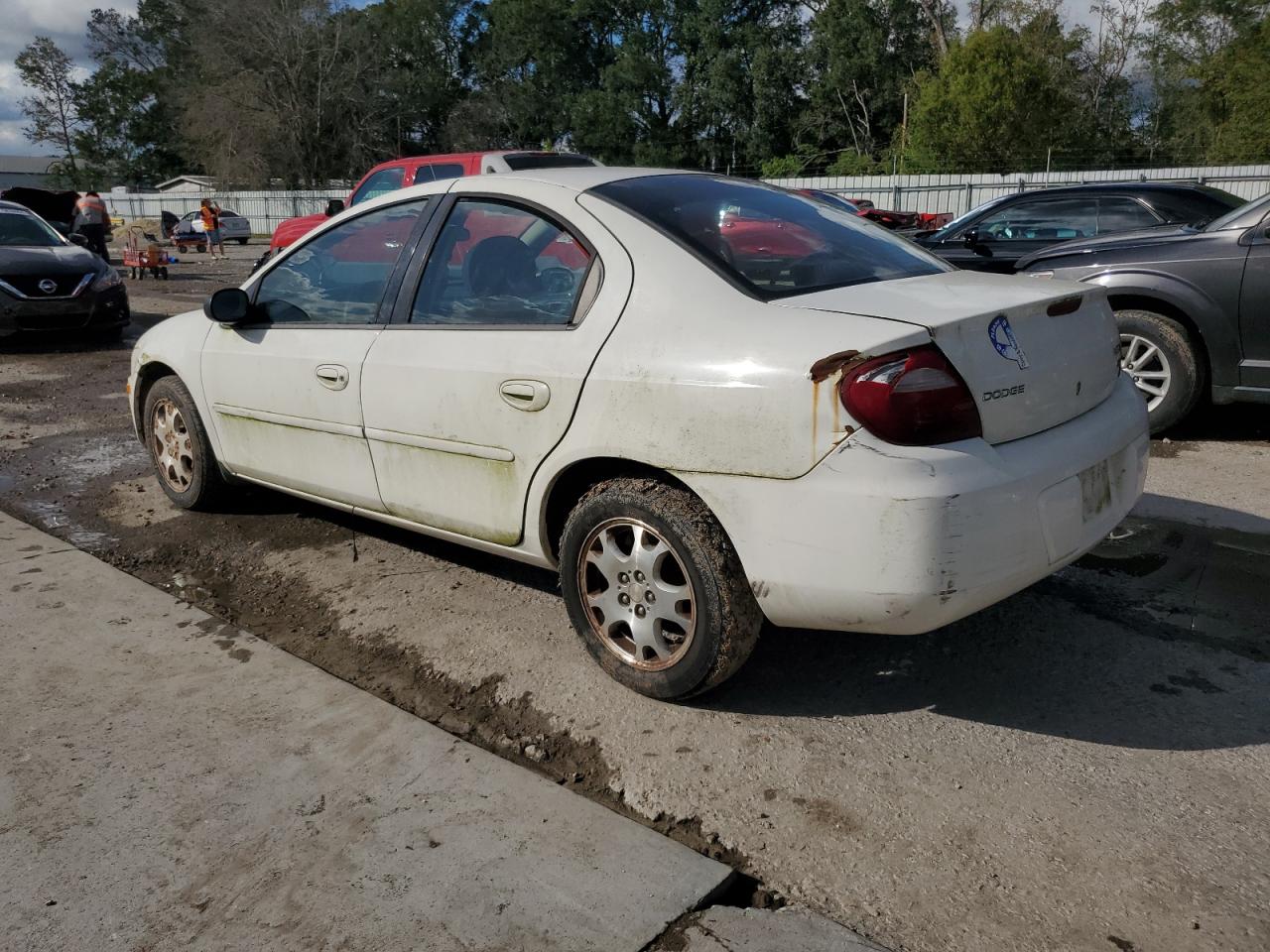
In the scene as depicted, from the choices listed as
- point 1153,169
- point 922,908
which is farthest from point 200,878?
point 1153,169

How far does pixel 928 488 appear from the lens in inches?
98.7

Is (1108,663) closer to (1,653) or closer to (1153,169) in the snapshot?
(1,653)

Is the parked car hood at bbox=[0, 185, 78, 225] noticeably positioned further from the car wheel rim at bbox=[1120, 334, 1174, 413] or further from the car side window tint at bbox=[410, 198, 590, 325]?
the car wheel rim at bbox=[1120, 334, 1174, 413]

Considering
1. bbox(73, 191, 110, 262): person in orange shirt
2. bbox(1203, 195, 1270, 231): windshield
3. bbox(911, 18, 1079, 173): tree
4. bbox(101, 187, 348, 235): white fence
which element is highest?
bbox(911, 18, 1079, 173): tree

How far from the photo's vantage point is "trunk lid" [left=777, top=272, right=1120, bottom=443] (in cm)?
266

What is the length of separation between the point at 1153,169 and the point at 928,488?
105 feet

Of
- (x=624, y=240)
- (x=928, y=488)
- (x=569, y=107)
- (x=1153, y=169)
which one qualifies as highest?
(x=569, y=107)

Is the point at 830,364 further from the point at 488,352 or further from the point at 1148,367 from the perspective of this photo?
the point at 1148,367

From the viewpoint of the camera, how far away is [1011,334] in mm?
2791

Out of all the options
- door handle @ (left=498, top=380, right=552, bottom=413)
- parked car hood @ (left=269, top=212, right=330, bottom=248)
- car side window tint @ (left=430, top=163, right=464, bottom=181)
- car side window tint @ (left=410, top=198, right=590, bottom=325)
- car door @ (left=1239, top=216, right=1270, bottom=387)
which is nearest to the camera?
door handle @ (left=498, top=380, right=552, bottom=413)

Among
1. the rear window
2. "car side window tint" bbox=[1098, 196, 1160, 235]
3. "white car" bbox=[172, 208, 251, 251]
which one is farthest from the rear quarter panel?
"white car" bbox=[172, 208, 251, 251]

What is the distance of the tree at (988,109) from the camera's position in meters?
35.8

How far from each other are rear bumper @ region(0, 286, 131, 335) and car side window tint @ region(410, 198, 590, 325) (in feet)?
28.5

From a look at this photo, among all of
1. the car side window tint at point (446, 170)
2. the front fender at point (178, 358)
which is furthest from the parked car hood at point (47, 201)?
the front fender at point (178, 358)
